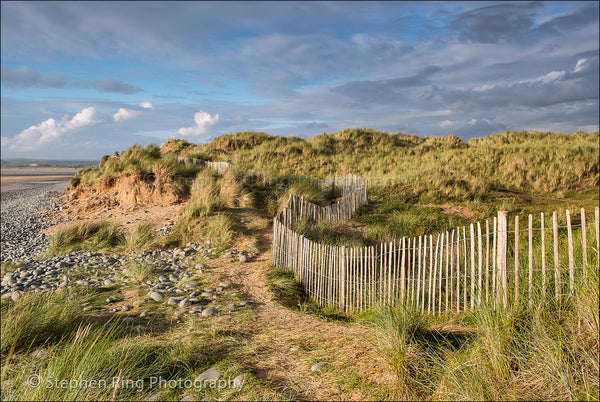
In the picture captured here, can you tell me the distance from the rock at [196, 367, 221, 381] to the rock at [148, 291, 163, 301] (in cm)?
280

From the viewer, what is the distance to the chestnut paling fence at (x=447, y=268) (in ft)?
13.4

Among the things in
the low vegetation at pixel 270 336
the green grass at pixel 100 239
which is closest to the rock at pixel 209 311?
the low vegetation at pixel 270 336

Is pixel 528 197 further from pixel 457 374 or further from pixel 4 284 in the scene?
pixel 4 284

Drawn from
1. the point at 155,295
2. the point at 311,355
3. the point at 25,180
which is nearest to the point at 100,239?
the point at 155,295

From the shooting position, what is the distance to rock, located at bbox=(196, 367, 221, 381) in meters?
3.69

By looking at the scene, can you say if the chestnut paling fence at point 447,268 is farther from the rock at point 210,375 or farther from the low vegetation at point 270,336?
the rock at point 210,375

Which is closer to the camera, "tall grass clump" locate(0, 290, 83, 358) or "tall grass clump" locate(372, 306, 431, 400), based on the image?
"tall grass clump" locate(372, 306, 431, 400)

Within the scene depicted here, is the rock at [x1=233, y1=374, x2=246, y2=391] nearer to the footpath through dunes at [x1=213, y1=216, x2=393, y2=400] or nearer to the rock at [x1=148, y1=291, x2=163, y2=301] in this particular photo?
the footpath through dunes at [x1=213, y1=216, x2=393, y2=400]

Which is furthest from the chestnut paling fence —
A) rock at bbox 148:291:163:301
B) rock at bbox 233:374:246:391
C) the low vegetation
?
rock at bbox 148:291:163:301

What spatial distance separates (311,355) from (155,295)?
3.23 metres

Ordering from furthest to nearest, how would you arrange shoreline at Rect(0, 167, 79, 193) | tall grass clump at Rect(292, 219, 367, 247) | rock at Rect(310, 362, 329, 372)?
shoreline at Rect(0, 167, 79, 193) < tall grass clump at Rect(292, 219, 367, 247) < rock at Rect(310, 362, 329, 372)

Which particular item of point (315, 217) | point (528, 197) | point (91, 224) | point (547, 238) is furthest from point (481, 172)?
point (91, 224)

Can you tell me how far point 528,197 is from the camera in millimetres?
15211

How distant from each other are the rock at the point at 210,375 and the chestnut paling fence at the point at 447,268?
215 centimetres
